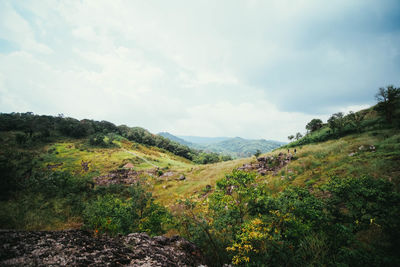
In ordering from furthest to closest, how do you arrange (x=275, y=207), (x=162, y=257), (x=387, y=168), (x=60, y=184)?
(x=60, y=184)
(x=387, y=168)
(x=275, y=207)
(x=162, y=257)

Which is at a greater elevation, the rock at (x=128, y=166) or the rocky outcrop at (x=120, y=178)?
the rock at (x=128, y=166)

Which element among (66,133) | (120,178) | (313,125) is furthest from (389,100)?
(66,133)

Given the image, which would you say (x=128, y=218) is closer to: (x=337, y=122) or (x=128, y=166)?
(x=337, y=122)

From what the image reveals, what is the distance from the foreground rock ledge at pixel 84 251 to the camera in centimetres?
314

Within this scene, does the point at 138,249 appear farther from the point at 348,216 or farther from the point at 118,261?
the point at 348,216

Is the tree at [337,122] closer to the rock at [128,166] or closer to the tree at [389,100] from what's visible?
the tree at [389,100]

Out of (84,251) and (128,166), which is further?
(128,166)

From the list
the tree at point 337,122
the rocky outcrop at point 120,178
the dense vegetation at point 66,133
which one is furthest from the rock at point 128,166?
the tree at point 337,122

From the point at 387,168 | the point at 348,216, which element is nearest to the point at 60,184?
the point at 348,216

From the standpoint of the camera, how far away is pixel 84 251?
3.88 metres

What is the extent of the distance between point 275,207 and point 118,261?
20.5ft

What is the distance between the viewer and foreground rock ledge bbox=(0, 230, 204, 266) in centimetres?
314

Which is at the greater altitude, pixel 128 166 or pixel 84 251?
pixel 84 251

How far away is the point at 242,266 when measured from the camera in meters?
4.94
